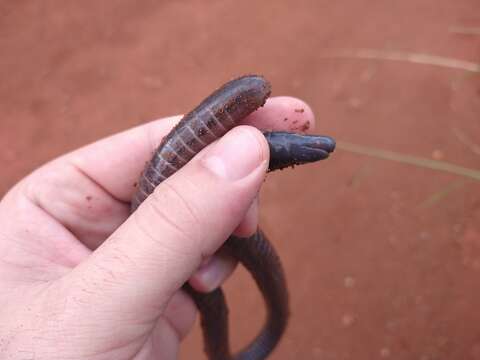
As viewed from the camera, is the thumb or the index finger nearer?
the thumb

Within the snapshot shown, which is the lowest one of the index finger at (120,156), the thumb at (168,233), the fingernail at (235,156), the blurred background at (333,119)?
the blurred background at (333,119)

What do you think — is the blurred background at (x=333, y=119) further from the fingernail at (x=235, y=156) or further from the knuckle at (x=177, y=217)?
the knuckle at (x=177, y=217)

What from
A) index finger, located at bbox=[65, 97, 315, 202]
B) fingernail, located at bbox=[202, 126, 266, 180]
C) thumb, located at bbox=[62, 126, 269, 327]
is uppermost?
fingernail, located at bbox=[202, 126, 266, 180]

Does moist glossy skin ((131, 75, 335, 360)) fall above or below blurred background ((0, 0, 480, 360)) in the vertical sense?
above

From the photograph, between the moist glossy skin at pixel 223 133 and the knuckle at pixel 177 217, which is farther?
the moist glossy skin at pixel 223 133

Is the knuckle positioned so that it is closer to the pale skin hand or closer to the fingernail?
the pale skin hand

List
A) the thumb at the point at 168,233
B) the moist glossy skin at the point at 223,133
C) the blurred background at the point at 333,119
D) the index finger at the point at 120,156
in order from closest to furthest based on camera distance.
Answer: the thumb at the point at 168,233, the moist glossy skin at the point at 223,133, the index finger at the point at 120,156, the blurred background at the point at 333,119

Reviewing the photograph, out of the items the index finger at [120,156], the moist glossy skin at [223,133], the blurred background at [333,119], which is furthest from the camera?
the blurred background at [333,119]

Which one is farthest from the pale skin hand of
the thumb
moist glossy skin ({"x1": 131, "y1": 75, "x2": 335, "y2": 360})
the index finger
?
the index finger

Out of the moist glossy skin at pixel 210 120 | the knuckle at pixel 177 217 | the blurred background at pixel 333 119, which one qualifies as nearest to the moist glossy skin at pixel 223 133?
the moist glossy skin at pixel 210 120
